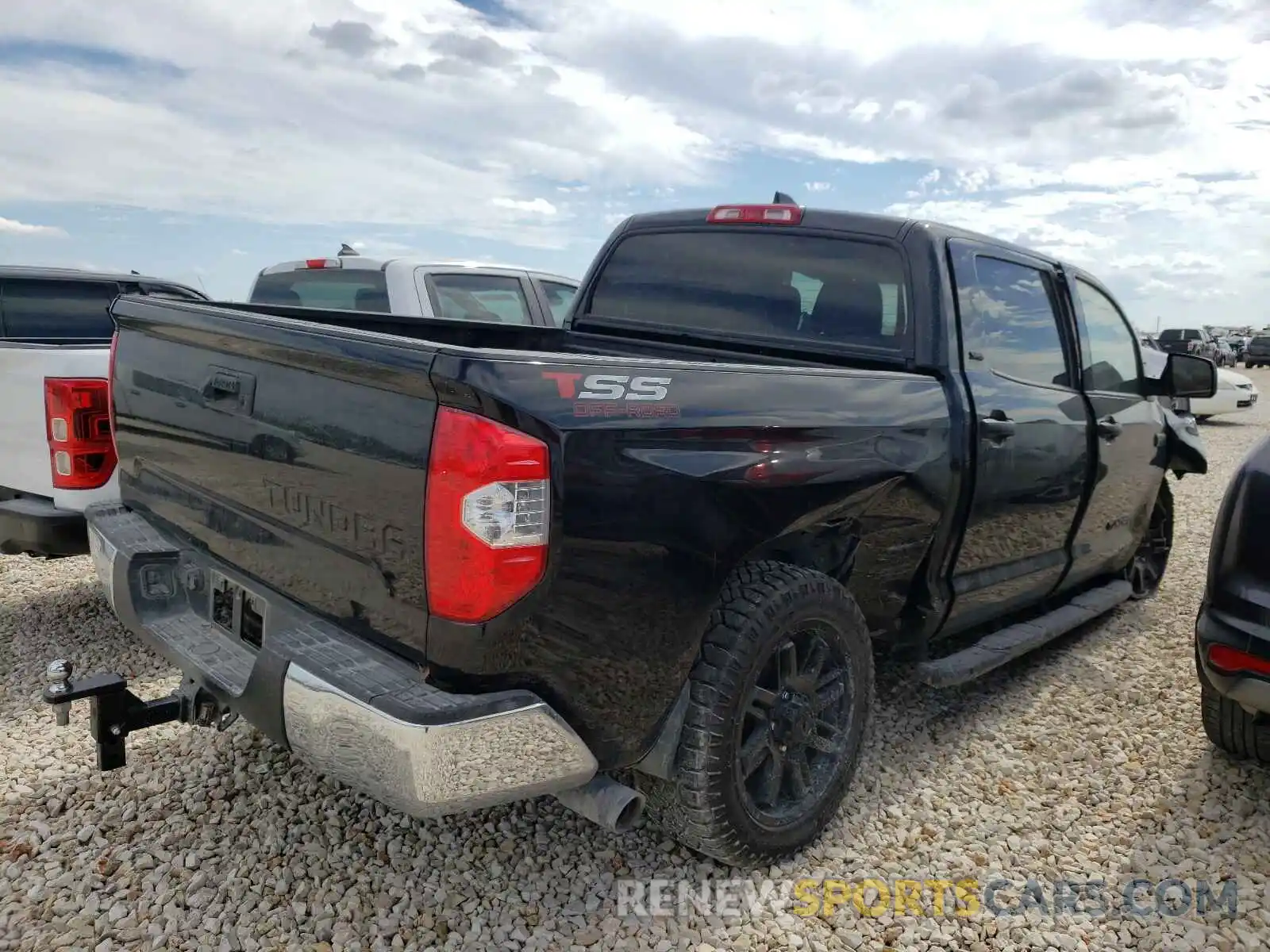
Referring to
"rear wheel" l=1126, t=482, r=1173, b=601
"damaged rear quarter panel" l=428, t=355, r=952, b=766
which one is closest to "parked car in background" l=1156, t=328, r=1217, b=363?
"rear wheel" l=1126, t=482, r=1173, b=601

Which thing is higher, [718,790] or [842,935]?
[718,790]

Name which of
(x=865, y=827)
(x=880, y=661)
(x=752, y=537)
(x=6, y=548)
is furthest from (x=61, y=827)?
(x=880, y=661)

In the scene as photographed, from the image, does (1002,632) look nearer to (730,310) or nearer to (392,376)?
(730,310)

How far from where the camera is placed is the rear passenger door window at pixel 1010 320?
3.54 metres

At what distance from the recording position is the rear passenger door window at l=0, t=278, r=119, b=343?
5.46 meters

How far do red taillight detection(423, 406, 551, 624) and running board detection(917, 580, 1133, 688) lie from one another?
1944 millimetres

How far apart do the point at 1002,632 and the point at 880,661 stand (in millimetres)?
616

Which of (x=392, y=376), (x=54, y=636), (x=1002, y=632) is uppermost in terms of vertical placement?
(x=392, y=376)

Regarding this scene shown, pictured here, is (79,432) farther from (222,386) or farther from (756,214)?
(756,214)

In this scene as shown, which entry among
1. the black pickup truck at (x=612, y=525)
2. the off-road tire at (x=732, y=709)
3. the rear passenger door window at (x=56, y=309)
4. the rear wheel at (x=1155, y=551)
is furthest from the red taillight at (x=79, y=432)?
the rear wheel at (x=1155, y=551)

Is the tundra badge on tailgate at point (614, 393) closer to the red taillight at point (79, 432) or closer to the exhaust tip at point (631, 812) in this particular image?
the exhaust tip at point (631, 812)

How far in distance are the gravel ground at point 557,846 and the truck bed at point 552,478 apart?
0.66 metres

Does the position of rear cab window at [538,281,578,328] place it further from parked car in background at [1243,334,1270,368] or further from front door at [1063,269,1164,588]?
parked car in background at [1243,334,1270,368]

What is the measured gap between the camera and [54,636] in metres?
4.41
